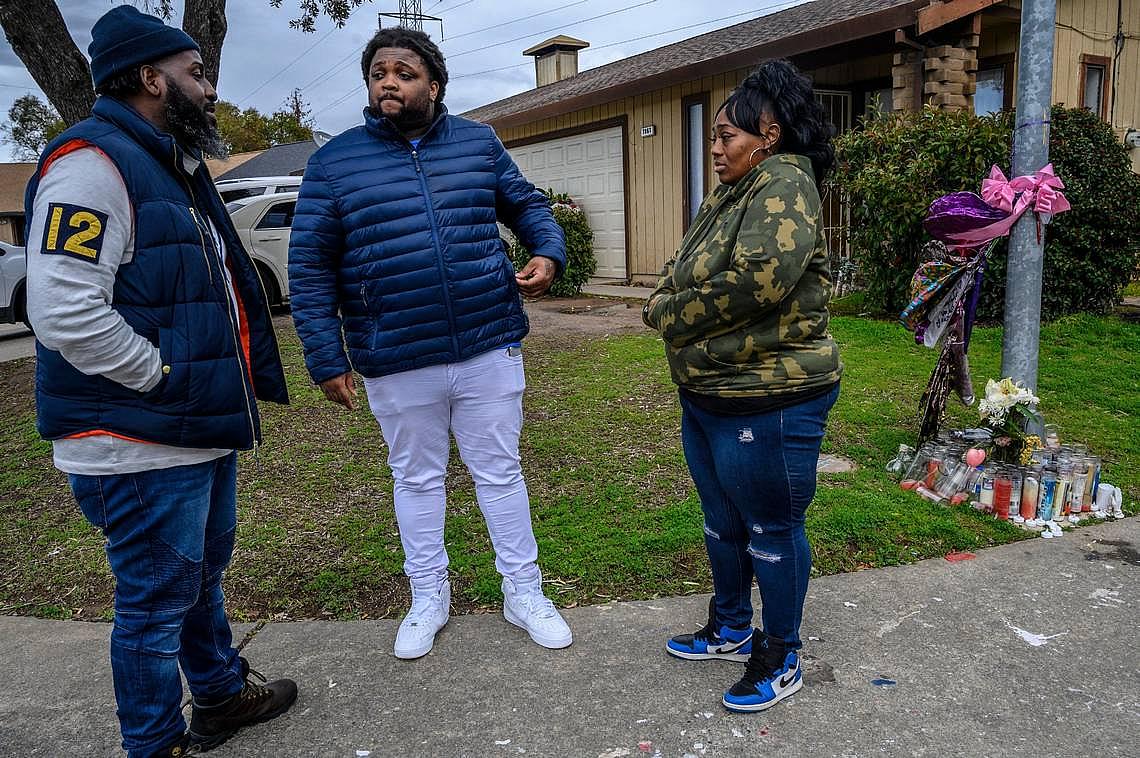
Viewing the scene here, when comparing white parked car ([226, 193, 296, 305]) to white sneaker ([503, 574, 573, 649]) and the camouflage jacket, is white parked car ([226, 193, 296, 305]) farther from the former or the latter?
the camouflage jacket

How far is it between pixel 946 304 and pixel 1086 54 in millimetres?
7575

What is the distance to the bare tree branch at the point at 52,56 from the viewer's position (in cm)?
523

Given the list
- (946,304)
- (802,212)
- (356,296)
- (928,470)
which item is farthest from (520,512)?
(946,304)

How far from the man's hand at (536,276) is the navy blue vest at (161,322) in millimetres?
985

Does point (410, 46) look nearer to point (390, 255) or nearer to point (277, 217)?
point (390, 255)

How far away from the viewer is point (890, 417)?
16.9ft

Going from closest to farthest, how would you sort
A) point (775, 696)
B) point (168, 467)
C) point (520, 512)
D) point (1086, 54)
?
point (168, 467)
point (775, 696)
point (520, 512)
point (1086, 54)

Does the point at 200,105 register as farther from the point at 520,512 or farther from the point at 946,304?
the point at 946,304

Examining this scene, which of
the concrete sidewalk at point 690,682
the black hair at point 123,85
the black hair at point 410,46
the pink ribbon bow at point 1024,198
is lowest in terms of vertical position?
the concrete sidewalk at point 690,682

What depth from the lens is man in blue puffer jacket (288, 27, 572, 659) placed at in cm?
264

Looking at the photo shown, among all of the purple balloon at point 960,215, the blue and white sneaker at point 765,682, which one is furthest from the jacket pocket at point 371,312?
the purple balloon at point 960,215

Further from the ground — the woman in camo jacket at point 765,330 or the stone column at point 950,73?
the stone column at point 950,73

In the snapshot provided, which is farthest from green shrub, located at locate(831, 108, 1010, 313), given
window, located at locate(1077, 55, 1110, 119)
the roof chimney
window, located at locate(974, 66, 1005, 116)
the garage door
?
the roof chimney

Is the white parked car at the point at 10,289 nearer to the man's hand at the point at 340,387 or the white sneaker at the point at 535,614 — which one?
the man's hand at the point at 340,387
